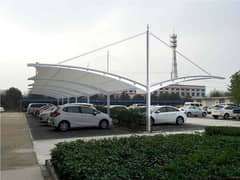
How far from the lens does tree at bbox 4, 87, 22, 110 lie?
198 feet

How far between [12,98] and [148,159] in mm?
58303

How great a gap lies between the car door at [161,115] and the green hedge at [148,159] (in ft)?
42.3

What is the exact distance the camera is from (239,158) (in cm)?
627

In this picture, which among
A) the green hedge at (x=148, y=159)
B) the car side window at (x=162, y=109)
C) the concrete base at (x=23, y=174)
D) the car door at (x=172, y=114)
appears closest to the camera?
the green hedge at (x=148, y=159)

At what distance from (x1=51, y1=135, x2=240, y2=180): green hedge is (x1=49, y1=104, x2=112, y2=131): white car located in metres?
10.5

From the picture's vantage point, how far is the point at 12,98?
60938 mm

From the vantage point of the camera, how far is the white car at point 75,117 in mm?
18156

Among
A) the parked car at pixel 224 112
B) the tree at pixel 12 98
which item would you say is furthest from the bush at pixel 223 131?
the tree at pixel 12 98

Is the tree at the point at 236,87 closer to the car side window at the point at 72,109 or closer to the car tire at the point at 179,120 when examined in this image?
the car tire at the point at 179,120

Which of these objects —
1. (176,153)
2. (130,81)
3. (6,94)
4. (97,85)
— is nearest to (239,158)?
(176,153)

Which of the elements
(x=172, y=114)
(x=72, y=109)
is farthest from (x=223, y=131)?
(x=172, y=114)

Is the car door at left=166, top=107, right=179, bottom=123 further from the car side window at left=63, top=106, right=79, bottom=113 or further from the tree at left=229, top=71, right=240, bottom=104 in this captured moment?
the tree at left=229, top=71, right=240, bottom=104

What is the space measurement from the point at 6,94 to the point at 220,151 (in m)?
59.1

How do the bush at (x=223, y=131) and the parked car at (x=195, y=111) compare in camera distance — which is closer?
the bush at (x=223, y=131)
